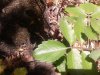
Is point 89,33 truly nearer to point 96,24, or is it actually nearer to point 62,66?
point 96,24

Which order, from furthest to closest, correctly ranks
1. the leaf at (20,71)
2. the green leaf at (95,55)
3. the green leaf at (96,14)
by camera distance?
the leaf at (20,71) → the green leaf at (96,14) → the green leaf at (95,55)

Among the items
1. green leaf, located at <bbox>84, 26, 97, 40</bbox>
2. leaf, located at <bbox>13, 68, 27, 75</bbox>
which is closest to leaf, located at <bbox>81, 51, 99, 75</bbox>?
green leaf, located at <bbox>84, 26, 97, 40</bbox>

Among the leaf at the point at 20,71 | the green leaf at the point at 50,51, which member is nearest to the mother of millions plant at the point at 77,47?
the green leaf at the point at 50,51

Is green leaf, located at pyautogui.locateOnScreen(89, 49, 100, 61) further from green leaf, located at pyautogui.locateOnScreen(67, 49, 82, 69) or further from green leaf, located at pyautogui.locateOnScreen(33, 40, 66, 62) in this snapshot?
green leaf, located at pyautogui.locateOnScreen(33, 40, 66, 62)

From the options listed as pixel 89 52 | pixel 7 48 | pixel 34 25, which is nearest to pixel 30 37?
pixel 34 25

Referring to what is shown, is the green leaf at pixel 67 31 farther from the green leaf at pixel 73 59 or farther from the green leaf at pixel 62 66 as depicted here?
the green leaf at pixel 62 66

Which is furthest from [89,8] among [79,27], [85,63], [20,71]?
[20,71]
